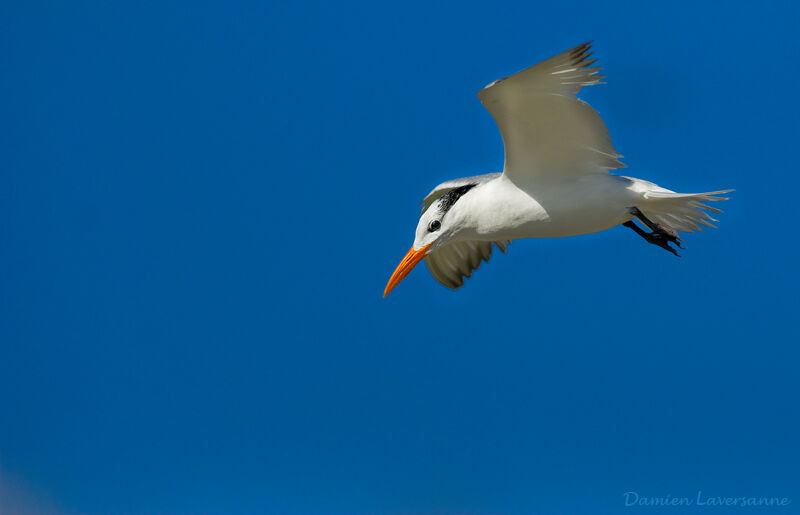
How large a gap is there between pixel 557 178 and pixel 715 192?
1122mm

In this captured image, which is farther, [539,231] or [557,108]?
[539,231]

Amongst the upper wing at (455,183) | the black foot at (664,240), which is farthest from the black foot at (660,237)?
the upper wing at (455,183)

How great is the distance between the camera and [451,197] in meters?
7.82

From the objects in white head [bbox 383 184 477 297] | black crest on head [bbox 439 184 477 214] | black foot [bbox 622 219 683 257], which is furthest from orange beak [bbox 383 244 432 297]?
black foot [bbox 622 219 683 257]

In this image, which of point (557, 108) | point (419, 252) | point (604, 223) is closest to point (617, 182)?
point (604, 223)

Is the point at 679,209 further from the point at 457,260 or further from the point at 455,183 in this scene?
the point at 457,260

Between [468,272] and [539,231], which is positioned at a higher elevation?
[468,272]

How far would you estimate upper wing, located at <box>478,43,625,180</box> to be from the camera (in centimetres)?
665

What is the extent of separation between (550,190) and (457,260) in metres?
1.79

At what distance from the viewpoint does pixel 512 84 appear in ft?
22.1

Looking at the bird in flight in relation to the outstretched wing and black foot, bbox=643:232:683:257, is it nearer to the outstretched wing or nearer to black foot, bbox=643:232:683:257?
black foot, bbox=643:232:683:257

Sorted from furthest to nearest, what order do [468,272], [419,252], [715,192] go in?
[468,272] → [419,252] → [715,192]

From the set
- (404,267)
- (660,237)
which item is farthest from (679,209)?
(404,267)

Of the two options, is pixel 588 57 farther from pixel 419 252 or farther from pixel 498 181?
pixel 419 252
